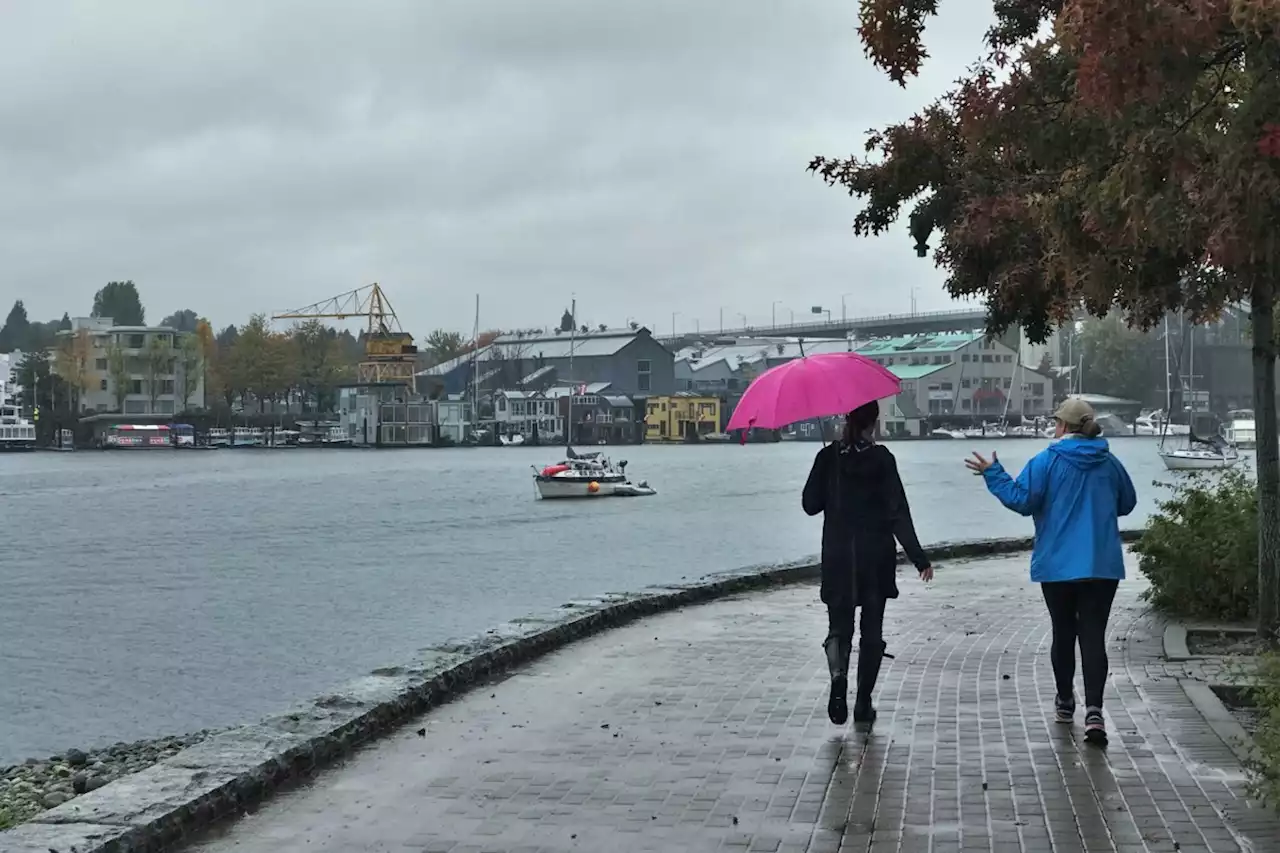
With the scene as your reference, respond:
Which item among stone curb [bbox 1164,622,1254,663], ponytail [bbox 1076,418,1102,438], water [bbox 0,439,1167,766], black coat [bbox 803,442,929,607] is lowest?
water [bbox 0,439,1167,766]

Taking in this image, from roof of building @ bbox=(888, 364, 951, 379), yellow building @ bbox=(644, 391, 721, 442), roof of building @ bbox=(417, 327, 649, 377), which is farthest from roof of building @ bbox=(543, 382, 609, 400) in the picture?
roof of building @ bbox=(888, 364, 951, 379)

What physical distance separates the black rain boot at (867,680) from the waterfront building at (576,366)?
547ft

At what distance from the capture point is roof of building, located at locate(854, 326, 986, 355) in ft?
558

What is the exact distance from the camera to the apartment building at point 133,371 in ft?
547

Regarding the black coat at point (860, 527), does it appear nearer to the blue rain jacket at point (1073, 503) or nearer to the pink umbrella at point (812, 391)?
the pink umbrella at point (812, 391)

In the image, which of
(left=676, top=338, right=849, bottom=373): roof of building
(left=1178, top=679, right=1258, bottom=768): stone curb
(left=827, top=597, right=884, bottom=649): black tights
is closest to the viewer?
(left=1178, top=679, right=1258, bottom=768): stone curb

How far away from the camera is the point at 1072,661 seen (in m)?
8.93

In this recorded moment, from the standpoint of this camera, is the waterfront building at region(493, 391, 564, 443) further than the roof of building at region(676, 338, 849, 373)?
No

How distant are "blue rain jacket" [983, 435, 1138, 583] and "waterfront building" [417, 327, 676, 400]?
549 ft

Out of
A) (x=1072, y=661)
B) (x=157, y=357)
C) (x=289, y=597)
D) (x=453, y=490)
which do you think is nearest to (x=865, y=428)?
(x=1072, y=661)

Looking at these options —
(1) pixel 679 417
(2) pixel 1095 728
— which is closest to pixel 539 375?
(1) pixel 679 417

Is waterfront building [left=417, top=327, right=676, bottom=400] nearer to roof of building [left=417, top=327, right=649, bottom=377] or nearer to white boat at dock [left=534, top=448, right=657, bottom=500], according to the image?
roof of building [left=417, top=327, right=649, bottom=377]

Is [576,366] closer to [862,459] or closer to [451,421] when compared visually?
[451,421]

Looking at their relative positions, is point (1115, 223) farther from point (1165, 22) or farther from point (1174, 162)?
point (1165, 22)
